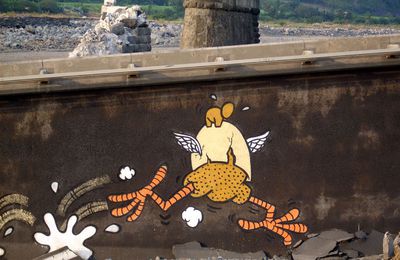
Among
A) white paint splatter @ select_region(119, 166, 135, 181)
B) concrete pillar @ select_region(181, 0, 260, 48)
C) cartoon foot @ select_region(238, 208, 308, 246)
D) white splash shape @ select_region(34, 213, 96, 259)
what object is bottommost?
white splash shape @ select_region(34, 213, 96, 259)

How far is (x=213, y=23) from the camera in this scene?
72.3 feet

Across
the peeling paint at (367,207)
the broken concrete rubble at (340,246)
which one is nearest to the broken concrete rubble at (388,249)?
the broken concrete rubble at (340,246)

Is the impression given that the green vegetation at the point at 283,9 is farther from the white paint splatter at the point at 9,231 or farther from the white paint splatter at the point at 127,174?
the white paint splatter at the point at 127,174

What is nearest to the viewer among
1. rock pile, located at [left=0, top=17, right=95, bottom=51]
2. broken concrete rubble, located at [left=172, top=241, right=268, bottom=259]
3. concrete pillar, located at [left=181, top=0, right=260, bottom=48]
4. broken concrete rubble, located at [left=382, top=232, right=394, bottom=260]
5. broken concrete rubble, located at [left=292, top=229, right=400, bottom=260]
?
broken concrete rubble, located at [left=382, top=232, right=394, bottom=260]

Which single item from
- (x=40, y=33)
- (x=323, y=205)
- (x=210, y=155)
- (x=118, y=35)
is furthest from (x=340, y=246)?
(x=40, y=33)

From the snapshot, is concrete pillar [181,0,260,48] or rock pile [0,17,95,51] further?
rock pile [0,17,95,51]

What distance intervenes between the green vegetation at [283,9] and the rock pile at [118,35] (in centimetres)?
5773

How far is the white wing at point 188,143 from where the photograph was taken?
52.5 ft

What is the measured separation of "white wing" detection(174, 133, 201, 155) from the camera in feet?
52.5

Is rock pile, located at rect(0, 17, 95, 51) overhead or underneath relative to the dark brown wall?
underneath

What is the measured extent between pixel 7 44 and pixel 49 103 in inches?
1937

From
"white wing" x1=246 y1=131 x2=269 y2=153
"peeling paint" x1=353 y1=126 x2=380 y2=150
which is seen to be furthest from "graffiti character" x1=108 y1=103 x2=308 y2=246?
"peeling paint" x1=353 y1=126 x2=380 y2=150

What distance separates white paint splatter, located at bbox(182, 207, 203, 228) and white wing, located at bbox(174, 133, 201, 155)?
35.6 inches

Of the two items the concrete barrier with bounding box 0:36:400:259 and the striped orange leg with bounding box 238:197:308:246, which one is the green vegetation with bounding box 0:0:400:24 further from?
the striped orange leg with bounding box 238:197:308:246
